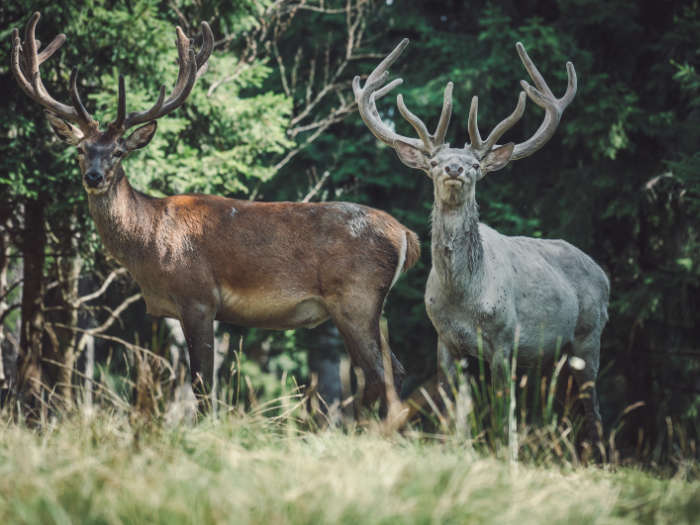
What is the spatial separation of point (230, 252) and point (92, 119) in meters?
1.50

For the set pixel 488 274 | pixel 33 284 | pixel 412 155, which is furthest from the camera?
pixel 33 284

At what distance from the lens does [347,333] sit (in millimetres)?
6297

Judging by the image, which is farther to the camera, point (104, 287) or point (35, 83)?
point (104, 287)

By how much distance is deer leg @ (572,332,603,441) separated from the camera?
20.4 ft

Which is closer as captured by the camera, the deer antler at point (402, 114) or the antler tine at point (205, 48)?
the deer antler at point (402, 114)

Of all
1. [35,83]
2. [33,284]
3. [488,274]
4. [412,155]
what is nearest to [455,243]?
[488,274]

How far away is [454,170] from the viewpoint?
5246 mm

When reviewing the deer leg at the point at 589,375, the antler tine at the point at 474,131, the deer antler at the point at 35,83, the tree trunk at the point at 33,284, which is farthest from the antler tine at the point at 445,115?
the tree trunk at the point at 33,284

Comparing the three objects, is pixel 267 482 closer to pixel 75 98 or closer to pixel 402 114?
pixel 402 114

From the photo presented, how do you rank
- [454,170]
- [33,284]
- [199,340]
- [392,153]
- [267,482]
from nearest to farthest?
[267,482], [454,170], [199,340], [33,284], [392,153]

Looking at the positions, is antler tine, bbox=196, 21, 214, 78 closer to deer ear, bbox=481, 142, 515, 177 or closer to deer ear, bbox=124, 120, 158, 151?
deer ear, bbox=124, 120, 158, 151

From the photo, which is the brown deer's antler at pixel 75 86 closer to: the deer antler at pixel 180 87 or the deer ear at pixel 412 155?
the deer antler at pixel 180 87

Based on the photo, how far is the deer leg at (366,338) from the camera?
247 inches

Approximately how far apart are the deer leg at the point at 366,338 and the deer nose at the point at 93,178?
1.99 metres
